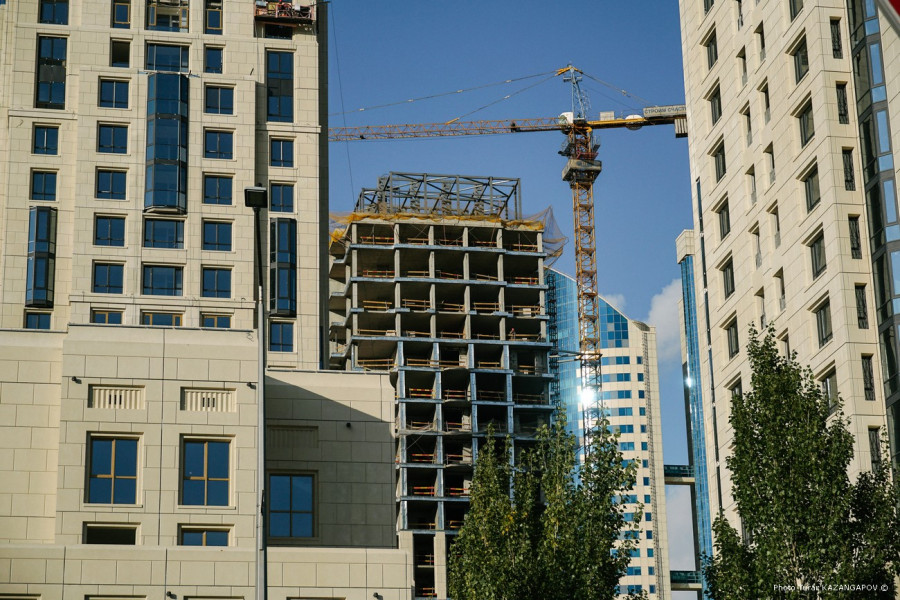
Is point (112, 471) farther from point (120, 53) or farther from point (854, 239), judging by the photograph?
point (120, 53)

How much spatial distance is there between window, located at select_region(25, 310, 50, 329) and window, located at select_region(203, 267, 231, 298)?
9.62 metres

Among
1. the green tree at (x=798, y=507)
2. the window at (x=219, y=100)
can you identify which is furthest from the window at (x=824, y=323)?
the window at (x=219, y=100)

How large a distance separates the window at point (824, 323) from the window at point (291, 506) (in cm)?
2512

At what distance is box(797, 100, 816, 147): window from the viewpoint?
71.8 meters

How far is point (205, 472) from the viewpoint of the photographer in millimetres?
59719

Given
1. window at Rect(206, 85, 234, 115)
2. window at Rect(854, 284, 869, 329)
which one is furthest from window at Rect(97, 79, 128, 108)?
window at Rect(854, 284, 869, 329)

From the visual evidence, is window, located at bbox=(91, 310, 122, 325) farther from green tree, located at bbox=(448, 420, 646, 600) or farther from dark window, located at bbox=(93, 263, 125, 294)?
green tree, located at bbox=(448, 420, 646, 600)

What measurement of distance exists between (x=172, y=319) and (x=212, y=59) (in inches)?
734

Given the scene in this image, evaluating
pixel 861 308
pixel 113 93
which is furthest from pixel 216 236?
pixel 861 308

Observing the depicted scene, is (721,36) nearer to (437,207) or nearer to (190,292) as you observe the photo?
(190,292)

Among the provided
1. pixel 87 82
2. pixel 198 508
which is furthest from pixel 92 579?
pixel 87 82

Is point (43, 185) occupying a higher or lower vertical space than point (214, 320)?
higher

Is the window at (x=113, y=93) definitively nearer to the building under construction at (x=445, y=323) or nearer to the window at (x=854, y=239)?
the window at (x=854, y=239)

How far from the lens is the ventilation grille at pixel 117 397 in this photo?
5928 cm
